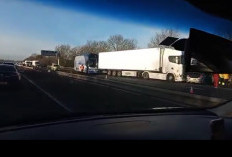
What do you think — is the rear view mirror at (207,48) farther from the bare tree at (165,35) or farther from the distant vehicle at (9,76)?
the distant vehicle at (9,76)

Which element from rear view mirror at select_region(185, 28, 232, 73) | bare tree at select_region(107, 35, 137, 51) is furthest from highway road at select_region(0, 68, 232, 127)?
rear view mirror at select_region(185, 28, 232, 73)

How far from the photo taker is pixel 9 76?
876 inches

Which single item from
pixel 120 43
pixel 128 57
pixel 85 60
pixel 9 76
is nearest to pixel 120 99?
pixel 128 57

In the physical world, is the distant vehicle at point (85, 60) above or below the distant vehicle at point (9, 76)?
above

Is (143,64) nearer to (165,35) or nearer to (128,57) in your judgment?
(128,57)

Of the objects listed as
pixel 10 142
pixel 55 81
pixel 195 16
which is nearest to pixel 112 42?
pixel 195 16

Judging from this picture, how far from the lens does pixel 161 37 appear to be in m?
2.87

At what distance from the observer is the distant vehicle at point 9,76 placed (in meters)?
22.0

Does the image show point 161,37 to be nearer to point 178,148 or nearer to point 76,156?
point 178,148

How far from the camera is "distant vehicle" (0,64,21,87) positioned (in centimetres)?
2200

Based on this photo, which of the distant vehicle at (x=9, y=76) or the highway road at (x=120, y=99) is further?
the distant vehicle at (x=9, y=76)

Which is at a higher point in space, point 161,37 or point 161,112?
point 161,37

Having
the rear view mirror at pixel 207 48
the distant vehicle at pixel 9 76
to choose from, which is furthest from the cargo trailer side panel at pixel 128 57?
the distant vehicle at pixel 9 76

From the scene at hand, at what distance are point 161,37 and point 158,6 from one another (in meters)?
0.32
